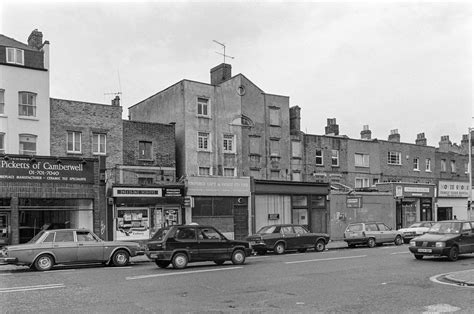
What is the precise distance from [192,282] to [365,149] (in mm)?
34128

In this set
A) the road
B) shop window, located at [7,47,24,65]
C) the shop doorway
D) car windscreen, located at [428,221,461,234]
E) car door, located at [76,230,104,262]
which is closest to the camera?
the road

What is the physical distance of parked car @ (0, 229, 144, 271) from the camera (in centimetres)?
1862

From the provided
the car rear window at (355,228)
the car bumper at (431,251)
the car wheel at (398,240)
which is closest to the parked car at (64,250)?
the car bumper at (431,251)

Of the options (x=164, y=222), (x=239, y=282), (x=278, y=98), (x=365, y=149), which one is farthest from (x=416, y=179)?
(x=239, y=282)

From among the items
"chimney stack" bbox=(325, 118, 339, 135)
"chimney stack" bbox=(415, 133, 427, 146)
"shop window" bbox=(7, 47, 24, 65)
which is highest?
"shop window" bbox=(7, 47, 24, 65)

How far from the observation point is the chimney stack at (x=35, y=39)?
34.1 meters

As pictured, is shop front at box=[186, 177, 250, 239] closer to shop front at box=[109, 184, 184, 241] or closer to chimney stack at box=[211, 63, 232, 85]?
shop front at box=[109, 184, 184, 241]

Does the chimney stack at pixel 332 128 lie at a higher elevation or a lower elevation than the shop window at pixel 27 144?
higher

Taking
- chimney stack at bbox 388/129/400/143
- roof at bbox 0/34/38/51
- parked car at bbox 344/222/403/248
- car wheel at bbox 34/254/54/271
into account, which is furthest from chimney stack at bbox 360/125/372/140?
car wheel at bbox 34/254/54/271

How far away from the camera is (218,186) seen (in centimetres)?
3544

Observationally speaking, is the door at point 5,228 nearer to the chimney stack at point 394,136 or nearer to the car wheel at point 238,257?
the car wheel at point 238,257

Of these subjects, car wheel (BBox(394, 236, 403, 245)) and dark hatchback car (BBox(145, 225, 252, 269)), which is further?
car wheel (BBox(394, 236, 403, 245))

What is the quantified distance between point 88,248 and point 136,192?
459 inches

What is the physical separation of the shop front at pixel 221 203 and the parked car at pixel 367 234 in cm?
772
